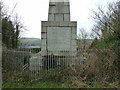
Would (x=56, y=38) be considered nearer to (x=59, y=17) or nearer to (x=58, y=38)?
(x=58, y=38)

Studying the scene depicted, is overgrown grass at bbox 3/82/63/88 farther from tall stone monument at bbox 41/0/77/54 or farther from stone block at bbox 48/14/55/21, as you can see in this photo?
stone block at bbox 48/14/55/21

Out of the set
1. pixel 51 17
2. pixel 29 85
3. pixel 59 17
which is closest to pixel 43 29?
pixel 51 17

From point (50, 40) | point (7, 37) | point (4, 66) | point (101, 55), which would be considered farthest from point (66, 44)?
point (7, 37)

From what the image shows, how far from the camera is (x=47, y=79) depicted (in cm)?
809

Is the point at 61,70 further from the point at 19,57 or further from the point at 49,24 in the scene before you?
the point at 49,24

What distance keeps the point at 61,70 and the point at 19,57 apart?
8.01 feet

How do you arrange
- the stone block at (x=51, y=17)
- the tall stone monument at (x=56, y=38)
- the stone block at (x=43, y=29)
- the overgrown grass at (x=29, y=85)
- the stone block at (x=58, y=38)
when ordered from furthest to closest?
the stone block at (x=51, y=17)
the stone block at (x=43, y=29)
the stone block at (x=58, y=38)
the tall stone monument at (x=56, y=38)
the overgrown grass at (x=29, y=85)

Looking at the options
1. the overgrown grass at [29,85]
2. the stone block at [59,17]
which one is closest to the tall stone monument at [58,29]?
the stone block at [59,17]

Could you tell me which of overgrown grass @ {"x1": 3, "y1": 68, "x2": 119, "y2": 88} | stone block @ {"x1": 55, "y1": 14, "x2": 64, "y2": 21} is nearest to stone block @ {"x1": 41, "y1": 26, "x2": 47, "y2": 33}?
stone block @ {"x1": 55, "y1": 14, "x2": 64, "y2": 21}

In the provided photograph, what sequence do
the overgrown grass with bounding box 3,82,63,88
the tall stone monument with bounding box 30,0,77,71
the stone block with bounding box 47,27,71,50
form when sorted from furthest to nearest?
the stone block with bounding box 47,27,71,50, the tall stone monument with bounding box 30,0,77,71, the overgrown grass with bounding box 3,82,63,88

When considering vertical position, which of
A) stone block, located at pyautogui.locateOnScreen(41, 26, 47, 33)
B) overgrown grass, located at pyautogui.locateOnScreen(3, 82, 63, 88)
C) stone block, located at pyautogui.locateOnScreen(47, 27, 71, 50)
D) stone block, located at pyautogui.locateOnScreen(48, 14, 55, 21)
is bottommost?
overgrown grass, located at pyautogui.locateOnScreen(3, 82, 63, 88)

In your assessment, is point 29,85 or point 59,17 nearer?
point 29,85

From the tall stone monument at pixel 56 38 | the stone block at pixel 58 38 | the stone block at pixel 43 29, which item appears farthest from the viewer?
the stone block at pixel 43 29

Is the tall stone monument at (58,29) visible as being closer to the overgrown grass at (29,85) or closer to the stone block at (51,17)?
the stone block at (51,17)
